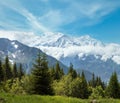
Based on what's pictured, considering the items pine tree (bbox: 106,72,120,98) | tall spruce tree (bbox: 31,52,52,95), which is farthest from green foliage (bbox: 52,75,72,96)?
tall spruce tree (bbox: 31,52,52,95)

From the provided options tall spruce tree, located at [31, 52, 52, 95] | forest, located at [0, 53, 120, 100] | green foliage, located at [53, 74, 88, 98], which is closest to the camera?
tall spruce tree, located at [31, 52, 52, 95]

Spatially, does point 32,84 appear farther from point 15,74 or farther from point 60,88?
point 15,74

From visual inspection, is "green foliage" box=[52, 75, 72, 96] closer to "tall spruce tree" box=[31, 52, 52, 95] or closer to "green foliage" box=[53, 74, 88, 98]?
"green foliage" box=[53, 74, 88, 98]

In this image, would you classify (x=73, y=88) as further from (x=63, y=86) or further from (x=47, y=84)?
(x=47, y=84)

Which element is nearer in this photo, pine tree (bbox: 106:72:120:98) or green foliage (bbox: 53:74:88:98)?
pine tree (bbox: 106:72:120:98)

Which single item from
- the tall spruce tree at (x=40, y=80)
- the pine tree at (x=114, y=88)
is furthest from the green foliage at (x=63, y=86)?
the tall spruce tree at (x=40, y=80)

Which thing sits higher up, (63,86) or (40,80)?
(40,80)

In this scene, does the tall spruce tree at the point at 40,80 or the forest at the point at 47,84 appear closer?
the tall spruce tree at the point at 40,80

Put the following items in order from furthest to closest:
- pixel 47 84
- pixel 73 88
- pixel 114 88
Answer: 1. pixel 73 88
2. pixel 114 88
3. pixel 47 84

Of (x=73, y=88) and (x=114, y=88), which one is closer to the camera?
(x=114, y=88)

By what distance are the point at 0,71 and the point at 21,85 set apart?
56.9 feet

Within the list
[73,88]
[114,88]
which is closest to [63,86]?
[73,88]

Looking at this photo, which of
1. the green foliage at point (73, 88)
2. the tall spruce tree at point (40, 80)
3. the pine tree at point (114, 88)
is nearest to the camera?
the tall spruce tree at point (40, 80)

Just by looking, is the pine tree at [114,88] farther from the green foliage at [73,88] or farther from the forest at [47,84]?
the green foliage at [73,88]
